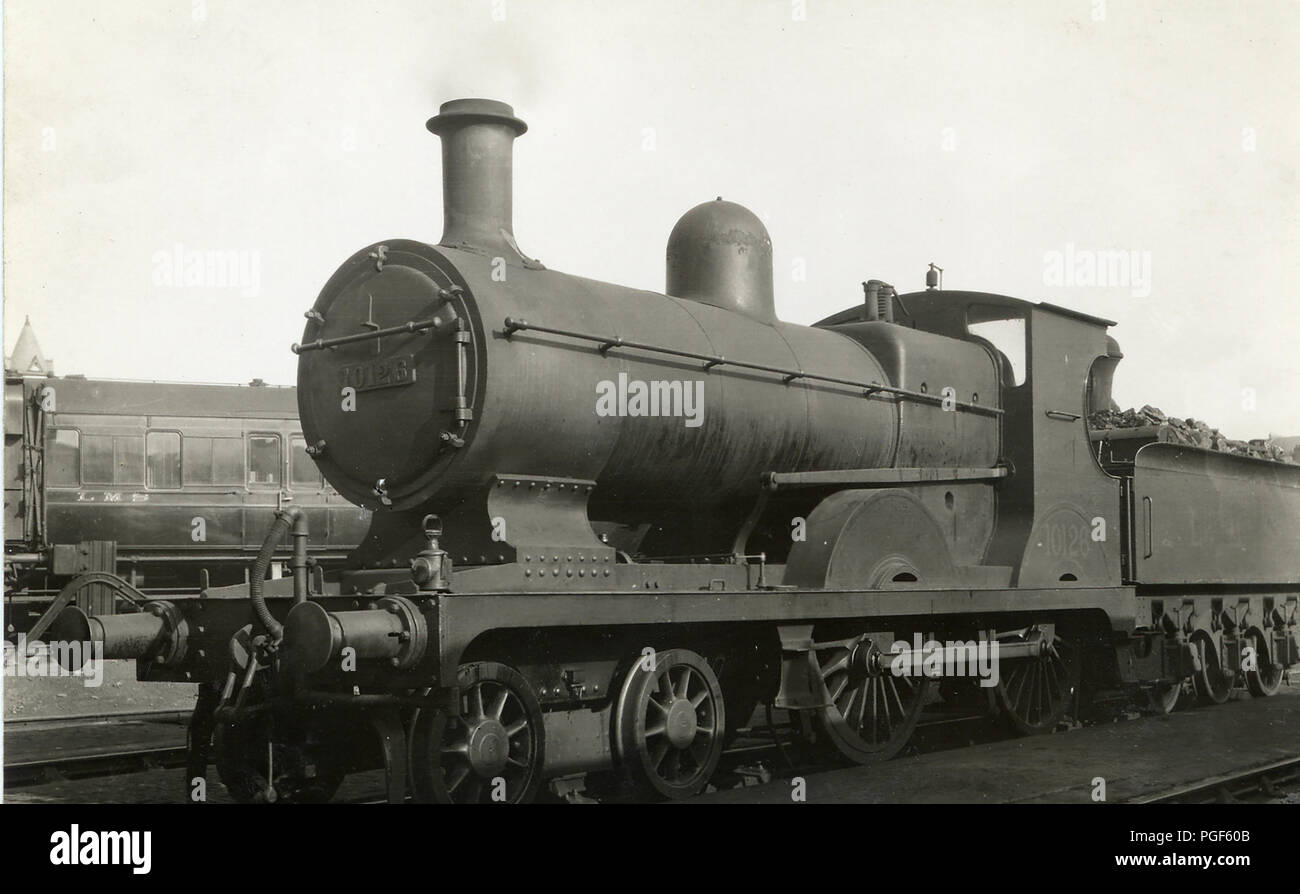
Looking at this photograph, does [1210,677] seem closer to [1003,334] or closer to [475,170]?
[1003,334]

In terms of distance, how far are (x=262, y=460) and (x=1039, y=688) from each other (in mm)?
11170

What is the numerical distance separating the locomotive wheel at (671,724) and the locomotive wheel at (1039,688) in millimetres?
3294

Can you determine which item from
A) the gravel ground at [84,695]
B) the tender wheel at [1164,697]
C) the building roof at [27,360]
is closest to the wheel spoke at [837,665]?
the tender wheel at [1164,697]

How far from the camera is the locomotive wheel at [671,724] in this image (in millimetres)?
6770

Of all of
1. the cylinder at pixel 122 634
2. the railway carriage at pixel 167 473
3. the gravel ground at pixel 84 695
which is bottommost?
the gravel ground at pixel 84 695

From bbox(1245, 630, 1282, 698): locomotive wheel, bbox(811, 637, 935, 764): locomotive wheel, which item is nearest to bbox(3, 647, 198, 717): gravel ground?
bbox(811, 637, 935, 764): locomotive wheel

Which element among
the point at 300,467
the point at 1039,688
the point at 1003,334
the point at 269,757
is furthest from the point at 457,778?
the point at 300,467

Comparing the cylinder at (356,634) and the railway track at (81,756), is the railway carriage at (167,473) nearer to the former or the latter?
the railway track at (81,756)

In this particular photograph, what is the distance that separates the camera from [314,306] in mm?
7242

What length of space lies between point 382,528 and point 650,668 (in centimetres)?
167

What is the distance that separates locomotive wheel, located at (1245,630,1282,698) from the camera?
531 inches

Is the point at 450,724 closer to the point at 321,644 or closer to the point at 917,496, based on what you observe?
the point at 321,644

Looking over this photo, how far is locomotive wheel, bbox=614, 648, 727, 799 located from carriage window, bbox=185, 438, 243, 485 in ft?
37.7
